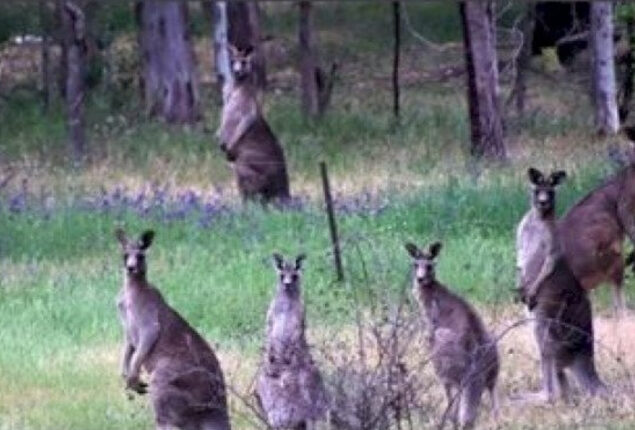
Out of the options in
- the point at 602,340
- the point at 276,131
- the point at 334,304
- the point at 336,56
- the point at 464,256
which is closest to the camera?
the point at 602,340

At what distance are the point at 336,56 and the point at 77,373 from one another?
27.0m

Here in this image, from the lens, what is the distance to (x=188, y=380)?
11062 mm

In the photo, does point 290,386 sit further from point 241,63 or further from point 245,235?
point 241,63

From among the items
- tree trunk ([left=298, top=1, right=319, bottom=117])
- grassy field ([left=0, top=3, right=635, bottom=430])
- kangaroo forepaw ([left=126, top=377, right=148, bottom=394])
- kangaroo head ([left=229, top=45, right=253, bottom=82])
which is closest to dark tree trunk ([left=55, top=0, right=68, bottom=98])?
grassy field ([left=0, top=3, right=635, bottom=430])

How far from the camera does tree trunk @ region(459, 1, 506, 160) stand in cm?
2316

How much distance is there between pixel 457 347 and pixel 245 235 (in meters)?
6.26

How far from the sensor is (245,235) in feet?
57.9

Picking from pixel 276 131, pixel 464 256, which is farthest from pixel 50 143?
pixel 464 256

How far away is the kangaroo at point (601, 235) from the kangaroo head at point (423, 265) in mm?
2394

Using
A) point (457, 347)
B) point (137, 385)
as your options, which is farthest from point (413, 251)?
point (137, 385)

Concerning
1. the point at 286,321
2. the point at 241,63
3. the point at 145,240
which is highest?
the point at 241,63

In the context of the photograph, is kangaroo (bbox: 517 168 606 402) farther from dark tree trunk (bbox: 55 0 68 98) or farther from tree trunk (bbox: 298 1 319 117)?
dark tree trunk (bbox: 55 0 68 98)

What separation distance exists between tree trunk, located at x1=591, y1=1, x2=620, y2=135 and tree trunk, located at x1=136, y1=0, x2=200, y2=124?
6405 mm

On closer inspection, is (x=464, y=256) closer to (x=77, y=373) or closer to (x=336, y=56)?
(x=77, y=373)
